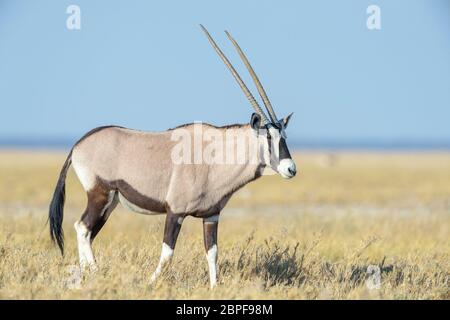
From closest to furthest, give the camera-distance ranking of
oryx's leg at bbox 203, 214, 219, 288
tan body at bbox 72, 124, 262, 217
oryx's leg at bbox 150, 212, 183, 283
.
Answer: oryx's leg at bbox 150, 212, 183, 283, tan body at bbox 72, 124, 262, 217, oryx's leg at bbox 203, 214, 219, 288

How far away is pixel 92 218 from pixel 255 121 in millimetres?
1988

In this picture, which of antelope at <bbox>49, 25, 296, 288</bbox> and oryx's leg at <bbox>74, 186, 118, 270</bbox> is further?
oryx's leg at <bbox>74, 186, 118, 270</bbox>

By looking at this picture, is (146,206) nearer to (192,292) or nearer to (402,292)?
(192,292)

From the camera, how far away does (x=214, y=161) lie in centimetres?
841

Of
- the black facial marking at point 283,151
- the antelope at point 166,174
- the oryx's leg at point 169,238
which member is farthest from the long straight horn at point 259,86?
the oryx's leg at point 169,238

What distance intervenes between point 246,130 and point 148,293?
201 centimetres

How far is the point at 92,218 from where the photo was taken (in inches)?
334

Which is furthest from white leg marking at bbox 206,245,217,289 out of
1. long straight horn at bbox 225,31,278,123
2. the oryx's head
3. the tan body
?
long straight horn at bbox 225,31,278,123

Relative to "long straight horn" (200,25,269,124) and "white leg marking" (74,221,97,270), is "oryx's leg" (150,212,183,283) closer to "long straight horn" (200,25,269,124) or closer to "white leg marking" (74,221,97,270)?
"white leg marking" (74,221,97,270)

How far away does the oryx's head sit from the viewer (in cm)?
795

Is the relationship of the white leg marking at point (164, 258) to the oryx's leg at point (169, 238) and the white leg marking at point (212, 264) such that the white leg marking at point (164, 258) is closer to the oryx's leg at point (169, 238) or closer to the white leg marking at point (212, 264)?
the oryx's leg at point (169, 238)

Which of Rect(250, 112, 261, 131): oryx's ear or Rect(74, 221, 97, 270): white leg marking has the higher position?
Rect(250, 112, 261, 131): oryx's ear

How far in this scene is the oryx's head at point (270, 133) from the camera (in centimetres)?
795

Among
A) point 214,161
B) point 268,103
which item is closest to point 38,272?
point 214,161
